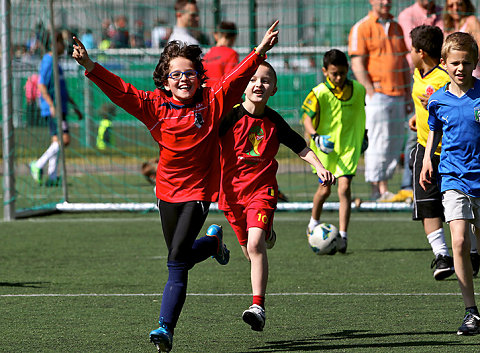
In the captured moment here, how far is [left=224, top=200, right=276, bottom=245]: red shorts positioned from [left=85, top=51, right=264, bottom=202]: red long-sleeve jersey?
551 millimetres

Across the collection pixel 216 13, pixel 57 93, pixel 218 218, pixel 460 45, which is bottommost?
pixel 218 218

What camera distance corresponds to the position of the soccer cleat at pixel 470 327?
18.3ft

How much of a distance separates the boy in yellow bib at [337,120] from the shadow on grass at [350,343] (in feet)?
12.0

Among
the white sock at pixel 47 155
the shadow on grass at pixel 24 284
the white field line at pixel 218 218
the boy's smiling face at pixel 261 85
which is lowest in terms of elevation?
the white field line at pixel 218 218

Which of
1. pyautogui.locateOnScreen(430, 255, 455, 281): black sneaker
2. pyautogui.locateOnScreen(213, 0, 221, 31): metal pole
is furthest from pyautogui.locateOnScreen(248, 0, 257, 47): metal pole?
pyautogui.locateOnScreen(430, 255, 455, 281): black sneaker

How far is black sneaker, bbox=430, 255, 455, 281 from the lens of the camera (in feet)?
24.7

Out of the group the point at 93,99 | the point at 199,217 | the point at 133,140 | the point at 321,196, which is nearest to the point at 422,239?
the point at 321,196

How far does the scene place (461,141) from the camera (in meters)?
5.89

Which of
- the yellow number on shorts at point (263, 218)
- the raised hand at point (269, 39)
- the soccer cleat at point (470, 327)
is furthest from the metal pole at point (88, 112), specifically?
the soccer cleat at point (470, 327)

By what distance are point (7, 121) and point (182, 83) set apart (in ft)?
21.2

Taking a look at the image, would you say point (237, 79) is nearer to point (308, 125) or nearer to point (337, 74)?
point (308, 125)

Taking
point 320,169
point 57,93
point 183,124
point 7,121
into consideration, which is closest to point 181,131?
point 183,124

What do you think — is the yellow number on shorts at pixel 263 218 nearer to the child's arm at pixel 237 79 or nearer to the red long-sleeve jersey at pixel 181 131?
the red long-sleeve jersey at pixel 181 131

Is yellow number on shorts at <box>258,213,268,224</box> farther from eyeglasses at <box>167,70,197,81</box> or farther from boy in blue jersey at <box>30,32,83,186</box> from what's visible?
boy in blue jersey at <box>30,32,83,186</box>
